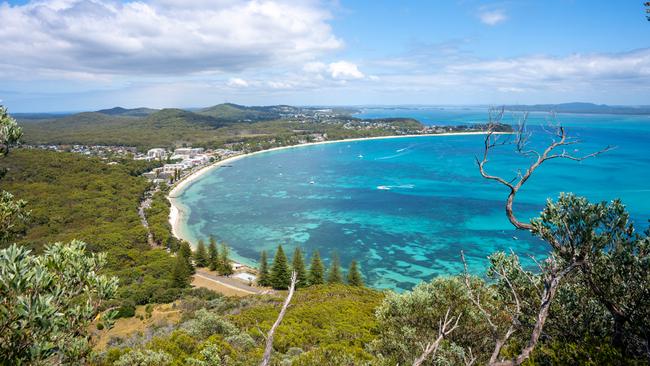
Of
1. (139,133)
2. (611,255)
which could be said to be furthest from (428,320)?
(139,133)

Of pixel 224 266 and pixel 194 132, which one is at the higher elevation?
pixel 194 132

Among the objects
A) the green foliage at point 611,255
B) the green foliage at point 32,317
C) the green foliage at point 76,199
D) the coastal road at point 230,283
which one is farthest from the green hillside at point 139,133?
the green foliage at point 611,255

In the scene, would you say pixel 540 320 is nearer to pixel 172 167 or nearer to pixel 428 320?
pixel 428 320

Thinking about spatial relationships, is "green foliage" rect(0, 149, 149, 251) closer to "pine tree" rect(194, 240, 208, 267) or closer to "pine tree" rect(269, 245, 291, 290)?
"pine tree" rect(194, 240, 208, 267)

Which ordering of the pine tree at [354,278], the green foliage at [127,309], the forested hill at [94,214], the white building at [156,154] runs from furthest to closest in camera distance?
the white building at [156,154] → the pine tree at [354,278] → the forested hill at [94,214] → the green foliage at [127,309]

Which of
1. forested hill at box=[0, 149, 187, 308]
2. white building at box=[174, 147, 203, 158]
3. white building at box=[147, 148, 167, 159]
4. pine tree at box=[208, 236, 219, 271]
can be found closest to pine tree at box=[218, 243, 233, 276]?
pine tree at box=[208, 236, 219, 271]

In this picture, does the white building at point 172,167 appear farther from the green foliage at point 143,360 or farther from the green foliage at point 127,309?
the green foliage at point 143,360
